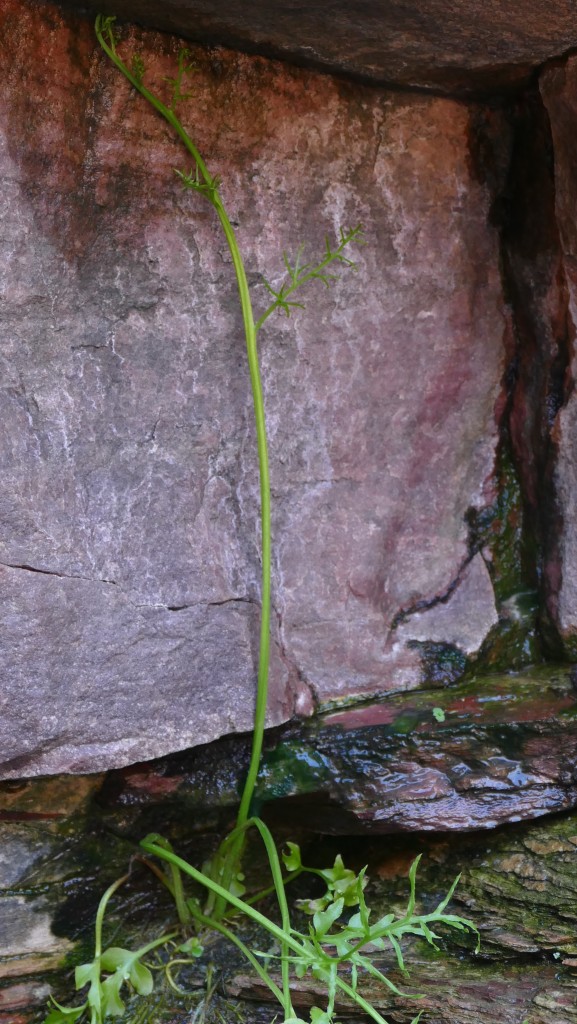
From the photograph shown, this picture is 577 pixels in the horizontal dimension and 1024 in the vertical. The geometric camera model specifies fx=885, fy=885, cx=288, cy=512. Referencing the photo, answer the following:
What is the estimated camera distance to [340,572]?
5.44ft

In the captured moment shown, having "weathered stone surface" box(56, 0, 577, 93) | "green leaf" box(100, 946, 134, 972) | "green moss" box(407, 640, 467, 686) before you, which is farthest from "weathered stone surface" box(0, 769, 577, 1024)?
"weathered stone surface" box(56, 0, 577, 93)

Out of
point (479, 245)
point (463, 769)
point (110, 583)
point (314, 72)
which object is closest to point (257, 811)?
point (463, 769)

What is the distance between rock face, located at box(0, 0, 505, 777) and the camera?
1364 millimetres

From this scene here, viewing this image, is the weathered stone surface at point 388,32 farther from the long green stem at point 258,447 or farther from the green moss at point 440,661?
the green moss at point 440,661

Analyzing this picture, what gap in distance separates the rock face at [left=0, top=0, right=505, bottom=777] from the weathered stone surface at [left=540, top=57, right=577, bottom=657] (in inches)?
5.9

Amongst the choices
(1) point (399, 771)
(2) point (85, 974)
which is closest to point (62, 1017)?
(2) point (85, 974)

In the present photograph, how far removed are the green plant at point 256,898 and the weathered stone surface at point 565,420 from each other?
14.5 inches

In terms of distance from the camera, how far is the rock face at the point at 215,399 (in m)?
1.36

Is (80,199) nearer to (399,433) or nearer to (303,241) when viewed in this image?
(303,241)

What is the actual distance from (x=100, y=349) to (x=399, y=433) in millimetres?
593

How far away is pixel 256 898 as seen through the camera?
1498 mm

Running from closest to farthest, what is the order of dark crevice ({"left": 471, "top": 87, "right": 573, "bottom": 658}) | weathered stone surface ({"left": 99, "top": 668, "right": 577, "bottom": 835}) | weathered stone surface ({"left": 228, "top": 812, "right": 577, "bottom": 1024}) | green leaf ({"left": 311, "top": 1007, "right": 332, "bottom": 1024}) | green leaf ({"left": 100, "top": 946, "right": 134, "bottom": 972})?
green leaf ({"left": 311, "top": 1007, "right": 332, "bottom": 1024}) < weathered stone surface ({"left": 228, "top": 812, "right": 577, "bottom": 1024}) < green leaf ({"left": 100, "top": 946, "right": 134, "bottom": 972}) < weathered stone surface ({"left": 99, "top": 668, "right": 577, "bottom": 835}) < dark crevice ({"left": 471, "top": 87, "right": 573, "bottom": 658})

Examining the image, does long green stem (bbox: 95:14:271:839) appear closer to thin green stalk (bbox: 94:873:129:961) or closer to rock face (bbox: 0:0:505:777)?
rock face (bbox: 0:0:505:777)

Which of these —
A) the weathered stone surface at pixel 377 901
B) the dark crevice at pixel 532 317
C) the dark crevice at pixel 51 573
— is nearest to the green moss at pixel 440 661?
the dark crevice at pixel 532 317
